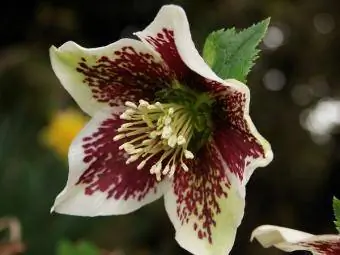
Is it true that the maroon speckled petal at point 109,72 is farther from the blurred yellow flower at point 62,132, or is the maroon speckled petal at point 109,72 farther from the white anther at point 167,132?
the blurred yellow flower at point 62,132

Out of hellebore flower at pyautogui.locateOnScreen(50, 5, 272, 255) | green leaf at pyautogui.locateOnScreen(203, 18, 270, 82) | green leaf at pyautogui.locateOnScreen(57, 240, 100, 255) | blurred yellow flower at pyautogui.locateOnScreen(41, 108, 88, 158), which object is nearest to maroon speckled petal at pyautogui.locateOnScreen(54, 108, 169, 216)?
hellebore flower at pyautogui.locateOnScreen(50, 5, 272, 255)

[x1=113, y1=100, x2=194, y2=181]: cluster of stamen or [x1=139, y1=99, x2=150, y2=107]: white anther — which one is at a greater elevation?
[x1=139, y1=99, x2=150, y2=107]: white anther

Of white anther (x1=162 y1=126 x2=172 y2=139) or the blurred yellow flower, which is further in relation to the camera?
the blurred yellow flower

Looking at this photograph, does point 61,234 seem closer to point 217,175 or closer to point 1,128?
point 1,128

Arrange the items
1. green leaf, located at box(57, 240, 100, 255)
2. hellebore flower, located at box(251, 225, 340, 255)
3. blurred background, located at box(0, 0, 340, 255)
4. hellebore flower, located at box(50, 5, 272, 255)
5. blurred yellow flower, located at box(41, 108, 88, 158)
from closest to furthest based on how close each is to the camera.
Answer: hellebore flower, located at box(251, 225, 340, 255) < hellebore flower, located at box(50, 5, 272, 255) < green leaf, located at box(57, 240, 100, 255) < blurred yellow flower, located at box(41, 108, 88, 158) < blurred background, located at box(0, 0, 340, 255)

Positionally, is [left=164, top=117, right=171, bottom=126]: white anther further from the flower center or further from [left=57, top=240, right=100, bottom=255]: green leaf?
[left=57, top=240, right=100, bottom=255]: green leaf

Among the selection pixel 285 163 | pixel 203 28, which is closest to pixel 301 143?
pixel 285 163

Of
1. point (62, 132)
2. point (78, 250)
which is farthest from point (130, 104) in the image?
point (62, 132)
